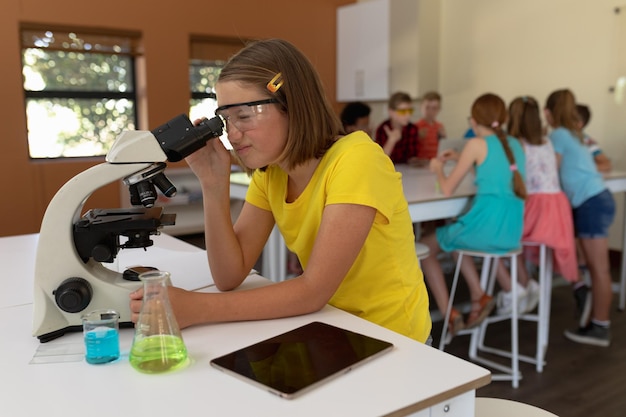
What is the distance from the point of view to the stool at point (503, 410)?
1.24 meters

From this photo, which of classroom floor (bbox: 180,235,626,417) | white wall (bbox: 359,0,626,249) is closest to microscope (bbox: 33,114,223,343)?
classroom floor (bbox: 180,235,626,417)

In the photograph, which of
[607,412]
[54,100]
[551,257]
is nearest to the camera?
[607,412]

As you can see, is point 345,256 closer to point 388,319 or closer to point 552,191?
point 388,319

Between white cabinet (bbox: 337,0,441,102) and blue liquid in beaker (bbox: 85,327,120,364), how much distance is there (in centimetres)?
536

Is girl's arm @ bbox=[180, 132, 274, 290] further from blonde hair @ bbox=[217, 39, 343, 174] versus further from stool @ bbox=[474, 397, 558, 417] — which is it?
stool @ bbox=[474, 397, 558, 417]

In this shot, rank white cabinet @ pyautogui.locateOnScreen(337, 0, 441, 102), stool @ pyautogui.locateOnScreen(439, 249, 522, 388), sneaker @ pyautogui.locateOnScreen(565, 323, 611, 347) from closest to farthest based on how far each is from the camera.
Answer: stool @ pyautogui.locateOnScreen(439, 249, 522, 388)
sneaker @ pyautogui.locateOnScreen(565, 323, 611, 347)
white cabinet @ pyautogui.locateOnScreen(337, 0, 441, 102)

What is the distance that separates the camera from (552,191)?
3062 mm

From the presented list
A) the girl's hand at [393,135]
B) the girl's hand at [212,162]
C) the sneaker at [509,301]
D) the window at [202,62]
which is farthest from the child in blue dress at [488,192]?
the window at [202,62]

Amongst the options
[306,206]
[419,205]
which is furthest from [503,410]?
[419,205]

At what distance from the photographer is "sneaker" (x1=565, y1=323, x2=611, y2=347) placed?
10.4 ft

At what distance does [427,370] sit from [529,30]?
16.9 ft

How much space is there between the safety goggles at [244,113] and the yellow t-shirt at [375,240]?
0.60 feet

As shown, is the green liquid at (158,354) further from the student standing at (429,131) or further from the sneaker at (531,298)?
the student standing at (429,131)

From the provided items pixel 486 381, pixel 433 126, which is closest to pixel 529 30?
pixel 433 126
